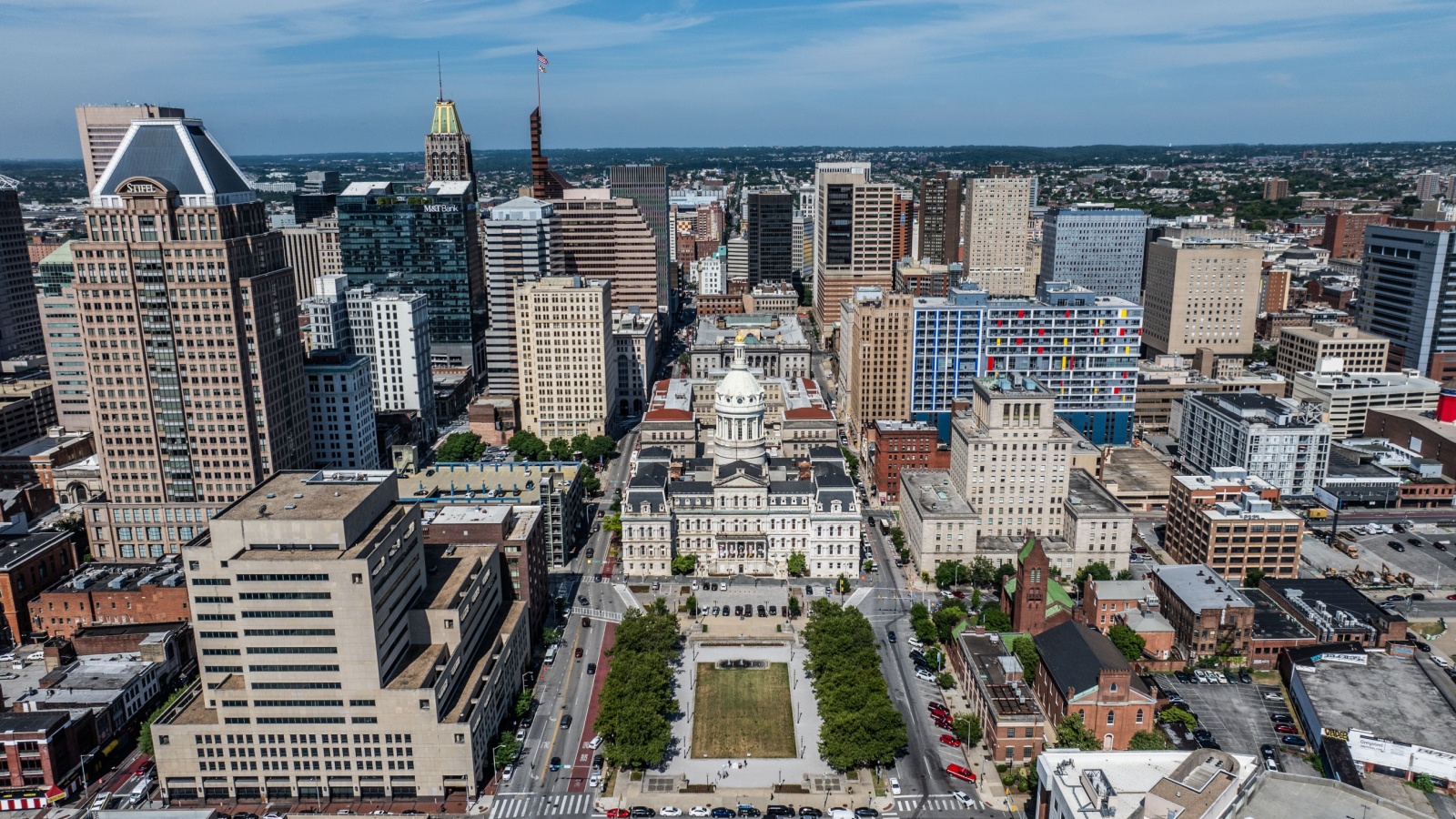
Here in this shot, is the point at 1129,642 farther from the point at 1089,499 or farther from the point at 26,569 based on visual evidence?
the point at 26,569

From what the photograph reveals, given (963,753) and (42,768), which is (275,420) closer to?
(42,768)

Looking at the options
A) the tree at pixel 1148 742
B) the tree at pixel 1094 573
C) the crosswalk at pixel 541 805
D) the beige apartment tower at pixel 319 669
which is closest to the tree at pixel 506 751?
the beige apartment tower at pixel 319 669

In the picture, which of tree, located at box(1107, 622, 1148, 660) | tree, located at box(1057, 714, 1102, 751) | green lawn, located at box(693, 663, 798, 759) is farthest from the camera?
tree, located at box(1107, 622, 1148, 660)

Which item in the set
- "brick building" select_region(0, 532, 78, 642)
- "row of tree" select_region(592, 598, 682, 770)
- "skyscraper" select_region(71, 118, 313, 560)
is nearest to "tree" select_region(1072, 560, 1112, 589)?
"row of tree" select_region(592, 598, 682, 770)

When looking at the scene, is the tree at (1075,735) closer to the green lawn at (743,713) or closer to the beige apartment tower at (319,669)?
the green lawn at (743,713)

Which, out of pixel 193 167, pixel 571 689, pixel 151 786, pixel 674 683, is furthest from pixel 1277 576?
pixel 193 167

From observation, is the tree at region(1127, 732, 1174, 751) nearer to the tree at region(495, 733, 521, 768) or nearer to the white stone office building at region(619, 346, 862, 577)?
the white stone office building at region(619, 346, 862, 577)

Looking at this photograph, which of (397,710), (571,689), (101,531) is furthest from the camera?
(101,531)
